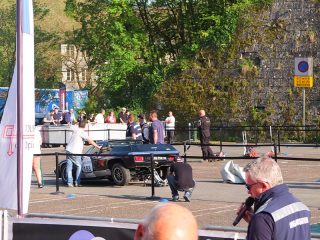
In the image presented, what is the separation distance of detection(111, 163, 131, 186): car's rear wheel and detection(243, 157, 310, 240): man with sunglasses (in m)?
14.7

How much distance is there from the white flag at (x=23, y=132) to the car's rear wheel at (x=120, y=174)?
11.1 meters

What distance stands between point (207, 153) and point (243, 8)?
1707 centimetres

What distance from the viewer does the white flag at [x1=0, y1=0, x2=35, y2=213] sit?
9859mm

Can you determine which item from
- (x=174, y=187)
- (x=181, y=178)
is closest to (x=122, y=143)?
(x=174, y=187)

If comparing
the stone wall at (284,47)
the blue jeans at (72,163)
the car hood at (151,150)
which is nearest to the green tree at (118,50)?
the stone wall at (284,47)

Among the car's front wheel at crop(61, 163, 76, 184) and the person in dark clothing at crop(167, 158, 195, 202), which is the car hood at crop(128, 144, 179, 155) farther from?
the person in dark clothing at crop(167, 158, 195, 202)

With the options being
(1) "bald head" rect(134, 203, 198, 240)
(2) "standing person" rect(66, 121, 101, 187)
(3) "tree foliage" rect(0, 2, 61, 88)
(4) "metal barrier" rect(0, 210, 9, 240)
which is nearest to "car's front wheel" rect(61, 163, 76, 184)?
(2) "standing person" rect(66, 121, 101, 187)

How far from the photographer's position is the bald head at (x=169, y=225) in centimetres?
384

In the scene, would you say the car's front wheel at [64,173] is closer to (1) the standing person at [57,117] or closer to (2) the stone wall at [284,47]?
(2) the stone wall at [284,47]

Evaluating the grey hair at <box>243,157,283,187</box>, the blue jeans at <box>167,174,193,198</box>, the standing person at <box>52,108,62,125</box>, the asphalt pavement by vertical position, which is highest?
the standing person at <box>52,108,62,125</box>

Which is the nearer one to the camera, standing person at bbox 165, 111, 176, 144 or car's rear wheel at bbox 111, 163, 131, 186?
car's rear wheel at bbox 111, 163, 131, 186

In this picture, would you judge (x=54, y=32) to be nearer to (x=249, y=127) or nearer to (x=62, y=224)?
(x=249, y=127)

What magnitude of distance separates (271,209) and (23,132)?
4.24 metres

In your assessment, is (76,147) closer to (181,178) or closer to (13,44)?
(181,178)
